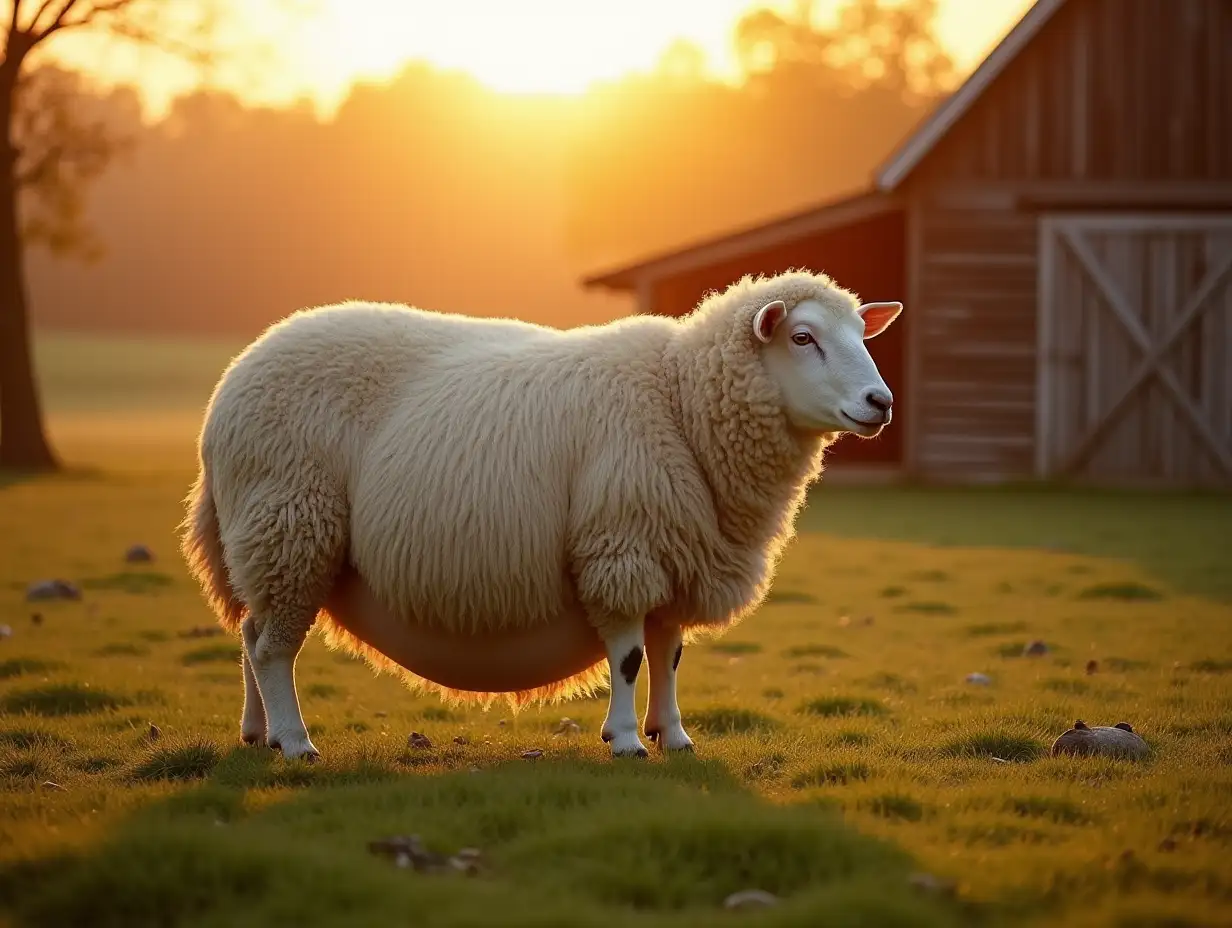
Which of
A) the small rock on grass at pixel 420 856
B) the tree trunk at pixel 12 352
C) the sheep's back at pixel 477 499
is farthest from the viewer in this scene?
the tree trunk at pixel 12 352

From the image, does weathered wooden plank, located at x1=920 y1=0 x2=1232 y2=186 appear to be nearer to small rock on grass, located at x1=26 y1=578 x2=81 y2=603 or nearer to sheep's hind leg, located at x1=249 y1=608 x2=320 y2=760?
small rock on grass, located at x1=26 y1=578 x2=81 y2=603

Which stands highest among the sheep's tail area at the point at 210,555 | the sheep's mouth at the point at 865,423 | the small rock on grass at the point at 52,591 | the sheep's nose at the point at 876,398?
the sheep's nose at the point at 876,398

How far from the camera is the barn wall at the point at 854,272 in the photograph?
81.0ft

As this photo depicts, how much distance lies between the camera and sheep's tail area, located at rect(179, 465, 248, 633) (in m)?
6.77

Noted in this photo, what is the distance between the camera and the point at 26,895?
439 centimetres

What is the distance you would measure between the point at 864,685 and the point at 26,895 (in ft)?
16.6

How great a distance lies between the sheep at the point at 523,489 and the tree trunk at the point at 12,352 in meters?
20.3

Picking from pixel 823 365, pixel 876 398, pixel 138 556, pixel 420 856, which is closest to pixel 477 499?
pixel 823 365

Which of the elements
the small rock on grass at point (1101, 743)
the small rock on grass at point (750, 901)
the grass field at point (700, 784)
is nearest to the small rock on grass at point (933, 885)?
the grass field at point (700, 784)

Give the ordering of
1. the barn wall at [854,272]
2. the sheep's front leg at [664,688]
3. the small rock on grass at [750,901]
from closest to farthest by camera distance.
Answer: the small rock on grass at [750,901]
the sheep's front leg at [664,688]
the barn wall at [854,272]

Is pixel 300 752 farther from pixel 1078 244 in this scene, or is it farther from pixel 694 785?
pixel 1078 244

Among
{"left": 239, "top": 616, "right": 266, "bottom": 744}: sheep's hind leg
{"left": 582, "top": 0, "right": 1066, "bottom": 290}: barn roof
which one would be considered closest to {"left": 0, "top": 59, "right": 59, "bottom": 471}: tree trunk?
{"left": 582, "top": 0, "right": 1066, "bottom": 290}: barn roof

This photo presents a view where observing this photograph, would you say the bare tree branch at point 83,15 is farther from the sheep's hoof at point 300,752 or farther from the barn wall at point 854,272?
the sheep's hoof at point 300,752

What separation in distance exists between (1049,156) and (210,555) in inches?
636
